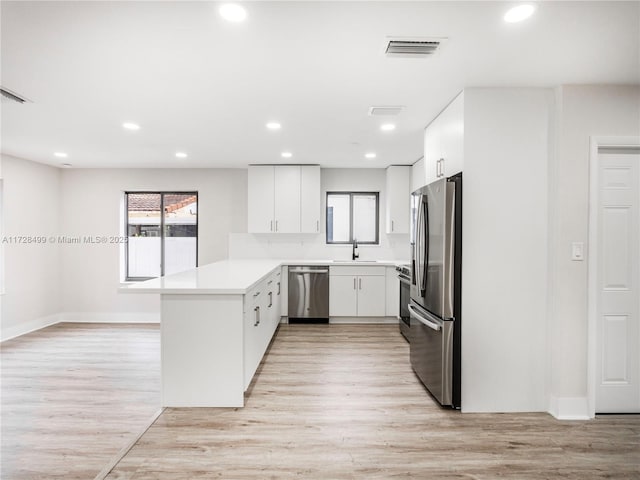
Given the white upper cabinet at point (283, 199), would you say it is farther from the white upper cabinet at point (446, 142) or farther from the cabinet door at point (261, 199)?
the white upper cabinet at point (446, 142)

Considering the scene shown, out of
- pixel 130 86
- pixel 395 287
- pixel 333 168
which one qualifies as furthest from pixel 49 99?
pixel 395 287

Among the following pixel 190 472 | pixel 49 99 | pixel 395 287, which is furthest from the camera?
pixel 395 287

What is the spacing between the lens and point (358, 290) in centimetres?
579

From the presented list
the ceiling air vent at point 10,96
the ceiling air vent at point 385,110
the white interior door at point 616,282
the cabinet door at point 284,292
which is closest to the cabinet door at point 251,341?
the ceiling air vent at point 385,110

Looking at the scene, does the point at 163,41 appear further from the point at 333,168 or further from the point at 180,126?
the point at 333,168

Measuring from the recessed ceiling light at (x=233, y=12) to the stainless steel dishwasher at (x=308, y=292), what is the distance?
13.7 feet

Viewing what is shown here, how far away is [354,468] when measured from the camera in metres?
2.17

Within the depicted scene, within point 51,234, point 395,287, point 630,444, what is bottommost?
point 630,444

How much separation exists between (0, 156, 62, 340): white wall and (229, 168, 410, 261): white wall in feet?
10.8

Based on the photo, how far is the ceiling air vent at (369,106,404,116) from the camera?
3.24 m

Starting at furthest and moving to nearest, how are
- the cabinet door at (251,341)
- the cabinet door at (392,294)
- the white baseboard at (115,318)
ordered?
the white baseboard at (115,318) < the cabinet door at (392,294) < the cabinet door at (251,341)

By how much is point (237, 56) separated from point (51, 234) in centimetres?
533

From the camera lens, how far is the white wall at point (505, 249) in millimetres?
2854

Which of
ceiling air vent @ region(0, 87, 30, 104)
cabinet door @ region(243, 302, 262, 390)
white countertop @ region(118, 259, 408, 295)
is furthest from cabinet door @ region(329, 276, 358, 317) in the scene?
ceiling air vent @ region(0, 87, 30, 104)
